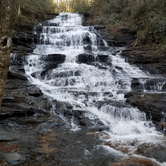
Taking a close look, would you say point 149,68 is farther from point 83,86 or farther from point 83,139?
point 83,139

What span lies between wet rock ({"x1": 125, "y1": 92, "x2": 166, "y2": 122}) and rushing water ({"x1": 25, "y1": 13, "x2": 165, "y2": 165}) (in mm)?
359

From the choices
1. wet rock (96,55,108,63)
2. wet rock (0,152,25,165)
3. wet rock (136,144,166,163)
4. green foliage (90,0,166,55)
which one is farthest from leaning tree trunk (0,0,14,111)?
green foliage (90,0,166,55)

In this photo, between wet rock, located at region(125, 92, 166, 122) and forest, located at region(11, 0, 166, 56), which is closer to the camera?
wet rock, located at region(125, 92, 166, 122)

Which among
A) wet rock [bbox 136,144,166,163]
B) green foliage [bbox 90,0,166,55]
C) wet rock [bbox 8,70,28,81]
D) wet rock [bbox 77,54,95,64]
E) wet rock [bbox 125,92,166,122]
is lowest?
wet rock [bbox 136,144,166,163]

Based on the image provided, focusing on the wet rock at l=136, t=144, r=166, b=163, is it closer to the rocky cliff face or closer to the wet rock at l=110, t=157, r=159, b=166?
the rocky cliff face

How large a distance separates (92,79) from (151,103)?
16.1 feet

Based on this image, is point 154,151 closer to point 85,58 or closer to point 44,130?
point 44,130

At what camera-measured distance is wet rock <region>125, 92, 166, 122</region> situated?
25.8 feet

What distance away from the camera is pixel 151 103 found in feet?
27.4

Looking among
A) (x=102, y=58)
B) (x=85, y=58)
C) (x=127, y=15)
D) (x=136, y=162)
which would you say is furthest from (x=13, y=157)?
(x=127, y=15)

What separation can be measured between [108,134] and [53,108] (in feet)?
9.71

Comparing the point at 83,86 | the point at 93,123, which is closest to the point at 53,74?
the point at 83,86

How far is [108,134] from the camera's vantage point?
667 centimetres

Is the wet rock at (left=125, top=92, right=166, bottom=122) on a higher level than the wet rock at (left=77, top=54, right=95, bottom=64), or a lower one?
lower
